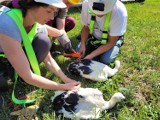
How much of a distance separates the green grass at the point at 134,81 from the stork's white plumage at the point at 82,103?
0.09m

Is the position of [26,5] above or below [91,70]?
above

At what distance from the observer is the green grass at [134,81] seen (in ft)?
10.7

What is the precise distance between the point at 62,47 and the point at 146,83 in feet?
5.21

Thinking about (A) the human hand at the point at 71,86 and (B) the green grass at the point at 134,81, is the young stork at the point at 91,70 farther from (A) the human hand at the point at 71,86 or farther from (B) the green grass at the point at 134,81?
(A) the human hand at the point at 71,86

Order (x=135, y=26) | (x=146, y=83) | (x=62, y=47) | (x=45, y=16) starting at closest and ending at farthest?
(x=45, y=16)
(x=146, y=83)
(x=62, y=47)
(x=135, y=26)

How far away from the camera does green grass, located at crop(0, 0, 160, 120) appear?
3263 millimetres

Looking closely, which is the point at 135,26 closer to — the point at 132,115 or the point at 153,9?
the point at 153,9

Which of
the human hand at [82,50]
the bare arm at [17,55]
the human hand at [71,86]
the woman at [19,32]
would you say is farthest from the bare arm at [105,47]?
the bare arm at [17,55]

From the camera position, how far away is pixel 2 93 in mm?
3680

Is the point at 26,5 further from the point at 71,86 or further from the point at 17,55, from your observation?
the point at 71,86

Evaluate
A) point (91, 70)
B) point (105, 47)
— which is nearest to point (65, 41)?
point (105, 47)

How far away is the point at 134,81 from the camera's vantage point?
12.7 ft

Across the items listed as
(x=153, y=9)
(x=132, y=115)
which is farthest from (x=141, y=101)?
(x=153, y=9)

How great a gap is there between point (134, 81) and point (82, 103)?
3.16ft
